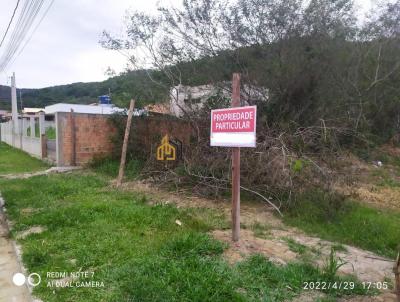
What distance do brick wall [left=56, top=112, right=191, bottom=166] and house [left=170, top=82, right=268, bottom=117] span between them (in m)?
0.59

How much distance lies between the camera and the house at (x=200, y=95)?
28.7 feet

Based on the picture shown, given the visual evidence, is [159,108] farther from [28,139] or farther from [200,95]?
[28,139]

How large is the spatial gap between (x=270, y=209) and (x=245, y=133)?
2523mm

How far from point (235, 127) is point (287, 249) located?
155cm

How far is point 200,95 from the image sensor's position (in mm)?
9320

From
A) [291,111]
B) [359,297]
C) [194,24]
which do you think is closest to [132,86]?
[194,24]

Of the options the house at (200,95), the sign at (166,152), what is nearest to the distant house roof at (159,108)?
the house at (200,95)

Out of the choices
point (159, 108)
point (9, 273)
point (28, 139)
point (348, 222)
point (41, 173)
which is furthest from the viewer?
point (28, 139)

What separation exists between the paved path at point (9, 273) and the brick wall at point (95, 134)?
548cm

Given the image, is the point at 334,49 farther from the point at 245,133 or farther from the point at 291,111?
the point at 245,133

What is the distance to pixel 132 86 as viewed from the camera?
10.8m

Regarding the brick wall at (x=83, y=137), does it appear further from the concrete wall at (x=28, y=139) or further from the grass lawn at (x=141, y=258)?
the grass lawn at (x=141, y=258)

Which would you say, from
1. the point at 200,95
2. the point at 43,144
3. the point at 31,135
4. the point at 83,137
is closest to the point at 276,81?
the point at 200,95

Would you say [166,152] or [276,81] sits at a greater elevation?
[276,81]
